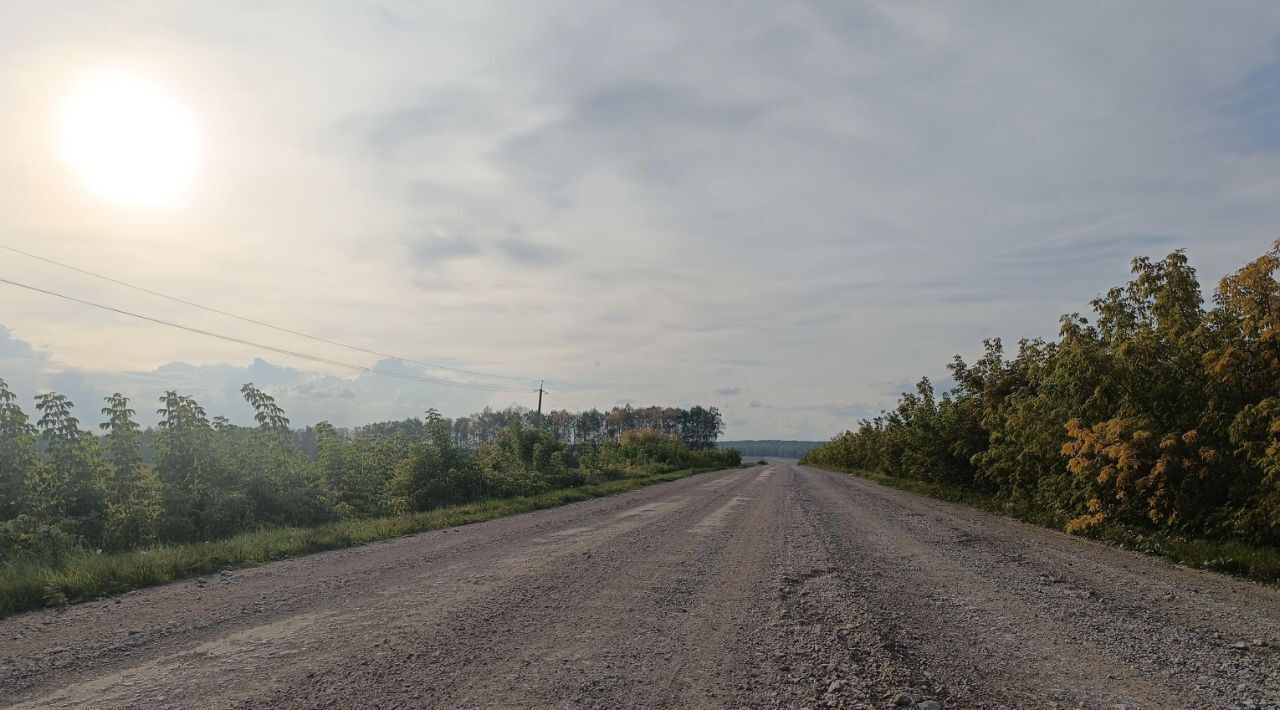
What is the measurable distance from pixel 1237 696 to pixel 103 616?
1008 centimetres

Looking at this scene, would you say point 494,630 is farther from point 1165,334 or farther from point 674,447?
point 674,447

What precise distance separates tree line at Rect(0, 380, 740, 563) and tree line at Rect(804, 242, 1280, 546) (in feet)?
54.3

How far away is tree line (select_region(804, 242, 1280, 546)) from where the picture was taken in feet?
30.5

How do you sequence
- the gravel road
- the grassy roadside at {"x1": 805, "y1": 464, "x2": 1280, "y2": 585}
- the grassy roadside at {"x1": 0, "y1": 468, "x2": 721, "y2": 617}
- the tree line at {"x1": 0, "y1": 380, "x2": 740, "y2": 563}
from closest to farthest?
the gravel road < the grassy roadside at {"x1": 0, "y1": 468, "x2": 721, "y2": 617} < the grassy roadside at {"x1": 805, "y1": 464, "x2": 1280, "y2": 585} < the tree line at {"x1": 0, "y1": 380, "x2": 740, "y2": 563}

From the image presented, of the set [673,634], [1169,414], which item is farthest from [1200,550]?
[673,634]

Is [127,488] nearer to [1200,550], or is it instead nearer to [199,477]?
[199,477]

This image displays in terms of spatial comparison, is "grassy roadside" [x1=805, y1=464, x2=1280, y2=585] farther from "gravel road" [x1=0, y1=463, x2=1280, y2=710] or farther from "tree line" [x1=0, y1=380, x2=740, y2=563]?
"tree line" [x1=0, y1=380, x2=740, y2=563]

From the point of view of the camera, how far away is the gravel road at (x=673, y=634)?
4.47m

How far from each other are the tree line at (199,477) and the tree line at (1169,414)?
54.3 ft

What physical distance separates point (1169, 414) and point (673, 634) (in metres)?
10.3

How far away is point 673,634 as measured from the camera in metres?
5.84

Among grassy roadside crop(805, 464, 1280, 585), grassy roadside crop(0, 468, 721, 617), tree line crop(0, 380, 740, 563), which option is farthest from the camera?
tree line crop(0, 380, 740, 563)

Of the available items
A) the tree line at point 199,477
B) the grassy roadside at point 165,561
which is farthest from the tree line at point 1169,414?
the tree line at point 199,477

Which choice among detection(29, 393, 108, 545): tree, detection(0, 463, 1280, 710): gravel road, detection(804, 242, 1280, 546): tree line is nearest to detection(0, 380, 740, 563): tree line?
detection(29, 393, 108, 545): tree
